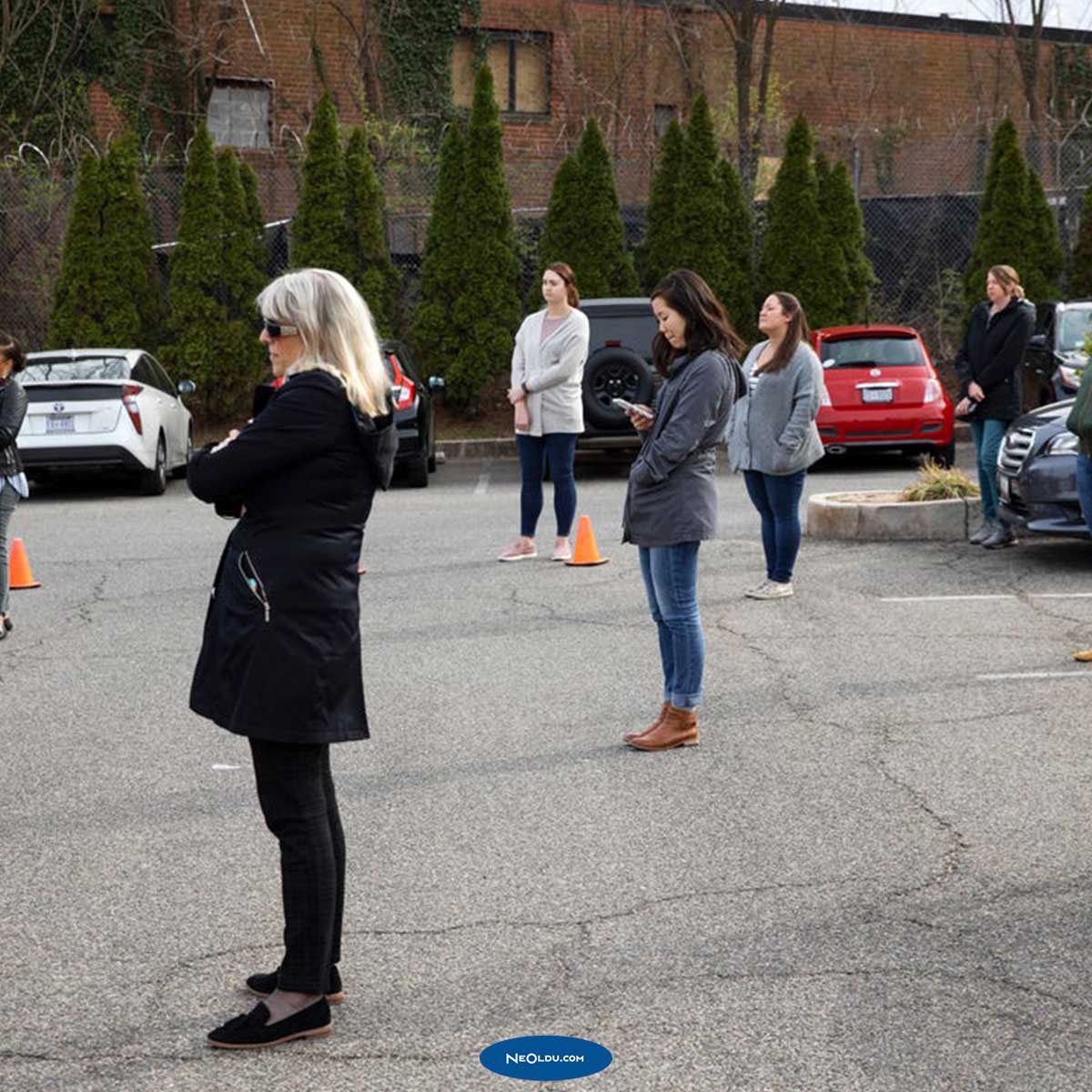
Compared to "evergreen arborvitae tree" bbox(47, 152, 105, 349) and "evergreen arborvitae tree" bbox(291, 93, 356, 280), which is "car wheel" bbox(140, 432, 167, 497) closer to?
"evergreen arborvitae tree" bbox(47, 152, 105, 349)

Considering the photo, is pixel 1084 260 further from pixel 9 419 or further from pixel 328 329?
pixel 328 329

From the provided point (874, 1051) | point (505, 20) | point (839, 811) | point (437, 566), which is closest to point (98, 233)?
point (437, 566)

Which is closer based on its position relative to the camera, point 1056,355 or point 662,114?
point 1056,355

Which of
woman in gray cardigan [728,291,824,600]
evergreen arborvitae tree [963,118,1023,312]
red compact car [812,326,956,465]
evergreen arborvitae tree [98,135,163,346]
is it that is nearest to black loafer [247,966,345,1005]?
woman in gray cardigan [728,291,824,600]

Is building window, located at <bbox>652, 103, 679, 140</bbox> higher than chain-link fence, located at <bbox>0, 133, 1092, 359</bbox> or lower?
higher

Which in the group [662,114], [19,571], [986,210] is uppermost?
[662,114]

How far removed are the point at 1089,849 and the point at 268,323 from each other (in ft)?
10.4

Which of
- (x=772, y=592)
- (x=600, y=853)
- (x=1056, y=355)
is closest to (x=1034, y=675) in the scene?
(x=772, y=592)

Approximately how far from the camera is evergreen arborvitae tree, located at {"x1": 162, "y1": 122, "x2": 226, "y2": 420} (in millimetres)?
23453

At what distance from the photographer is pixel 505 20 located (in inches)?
1460

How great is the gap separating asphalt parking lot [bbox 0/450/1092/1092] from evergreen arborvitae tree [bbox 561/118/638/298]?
561 inches

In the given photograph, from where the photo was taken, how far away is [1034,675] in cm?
850

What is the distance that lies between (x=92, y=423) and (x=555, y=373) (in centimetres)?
746

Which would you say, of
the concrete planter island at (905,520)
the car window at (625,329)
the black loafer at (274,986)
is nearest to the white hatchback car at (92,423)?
the car window at (625,329)
